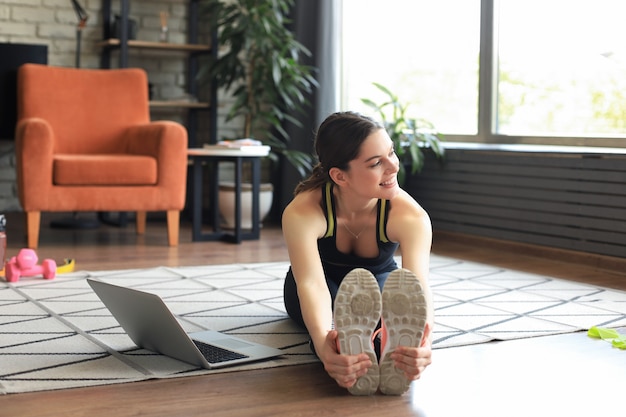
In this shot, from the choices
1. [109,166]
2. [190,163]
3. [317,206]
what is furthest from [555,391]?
[190,163]

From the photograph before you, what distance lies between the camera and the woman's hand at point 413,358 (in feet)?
5.94

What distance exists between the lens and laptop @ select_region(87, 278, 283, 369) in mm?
2090

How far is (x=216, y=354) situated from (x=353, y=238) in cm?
45

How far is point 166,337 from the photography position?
2.16m

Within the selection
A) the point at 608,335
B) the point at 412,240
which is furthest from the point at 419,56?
the point at 412,240

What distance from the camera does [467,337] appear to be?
252 cm

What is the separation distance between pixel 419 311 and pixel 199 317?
1.16 m

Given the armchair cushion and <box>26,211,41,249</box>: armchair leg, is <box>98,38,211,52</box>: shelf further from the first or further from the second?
<box>26,211,41,249</box>: armchair leg

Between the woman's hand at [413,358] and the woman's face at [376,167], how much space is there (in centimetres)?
36

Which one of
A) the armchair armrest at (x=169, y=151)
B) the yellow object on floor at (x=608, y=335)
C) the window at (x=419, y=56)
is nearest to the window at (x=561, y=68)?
the window at (x=419, y=56)

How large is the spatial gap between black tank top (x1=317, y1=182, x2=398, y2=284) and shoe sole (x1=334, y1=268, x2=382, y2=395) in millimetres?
435

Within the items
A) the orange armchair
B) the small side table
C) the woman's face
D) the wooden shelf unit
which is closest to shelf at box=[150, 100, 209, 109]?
the wooden shelf unit

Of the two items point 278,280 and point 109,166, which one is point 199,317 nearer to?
point 278,280

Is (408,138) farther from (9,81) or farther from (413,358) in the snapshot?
(413,358)
